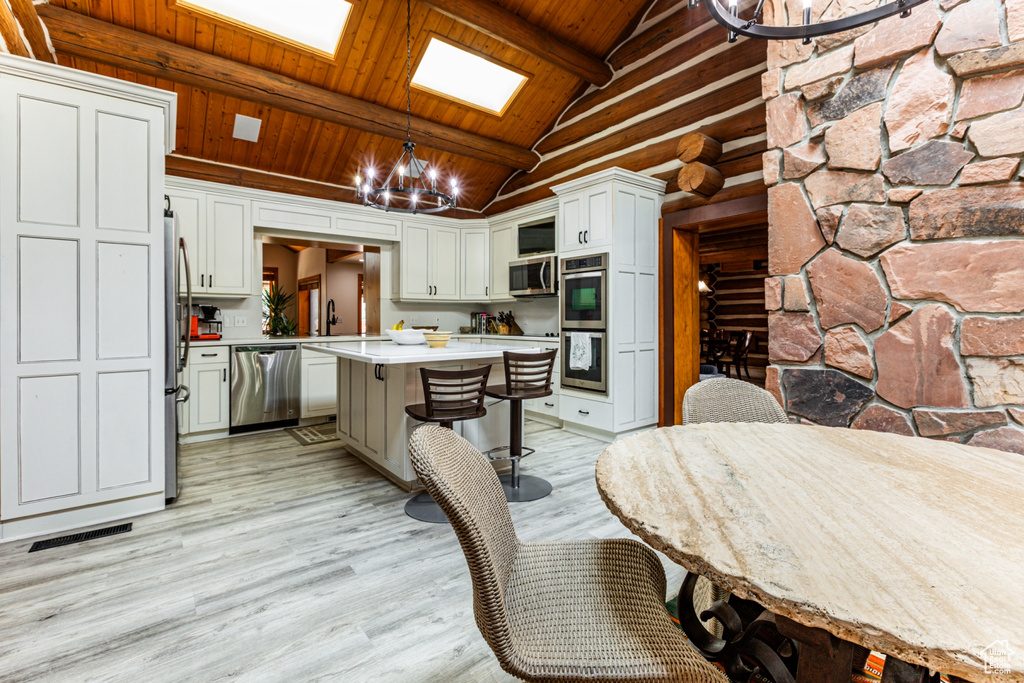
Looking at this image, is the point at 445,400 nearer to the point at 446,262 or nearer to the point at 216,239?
the point at 216,239

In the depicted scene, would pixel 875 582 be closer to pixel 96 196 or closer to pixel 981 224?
pixel 981 224

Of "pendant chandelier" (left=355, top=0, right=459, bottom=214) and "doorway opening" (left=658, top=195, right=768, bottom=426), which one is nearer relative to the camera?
"pendant chandelier" (left=355, top=0, right=459, bottom=214)

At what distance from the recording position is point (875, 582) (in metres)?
0.70

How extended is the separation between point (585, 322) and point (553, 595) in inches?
136

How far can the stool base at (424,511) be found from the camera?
264cm

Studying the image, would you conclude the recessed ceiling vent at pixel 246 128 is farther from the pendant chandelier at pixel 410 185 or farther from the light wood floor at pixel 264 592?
the light wood floor at pixel 264 592

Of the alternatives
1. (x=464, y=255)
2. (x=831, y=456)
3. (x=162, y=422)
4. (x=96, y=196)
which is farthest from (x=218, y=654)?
(x=464, y=255)

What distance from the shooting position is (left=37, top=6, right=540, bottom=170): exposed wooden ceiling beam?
336 cm

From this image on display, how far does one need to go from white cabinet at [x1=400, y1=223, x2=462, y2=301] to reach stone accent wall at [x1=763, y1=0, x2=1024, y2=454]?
13.4ft

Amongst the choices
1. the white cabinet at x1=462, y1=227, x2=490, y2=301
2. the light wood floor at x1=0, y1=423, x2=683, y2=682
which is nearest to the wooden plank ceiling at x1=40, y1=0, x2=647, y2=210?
the white cabinet at x1=462, y1=227, x2=490, y2=301

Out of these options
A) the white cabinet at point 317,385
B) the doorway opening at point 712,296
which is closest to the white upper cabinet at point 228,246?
the white cabinet at point 317,385

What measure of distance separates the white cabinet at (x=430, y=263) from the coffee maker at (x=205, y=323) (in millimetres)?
2014

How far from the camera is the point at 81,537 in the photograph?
94.9 inches

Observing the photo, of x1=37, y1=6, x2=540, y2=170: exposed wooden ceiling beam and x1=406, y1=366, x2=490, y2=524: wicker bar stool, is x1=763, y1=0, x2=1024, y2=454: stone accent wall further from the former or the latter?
x1=37, y1=6, x2=540, y2=170: exposed wooden ceiling beam
